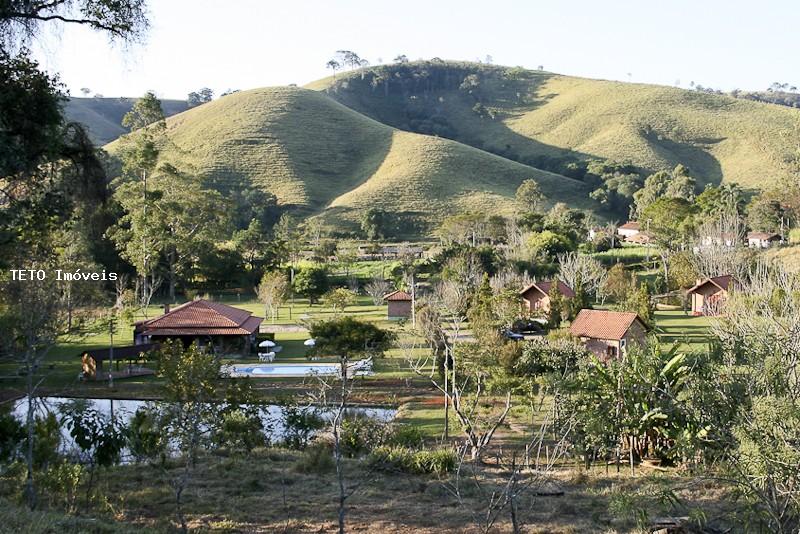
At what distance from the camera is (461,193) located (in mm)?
86000

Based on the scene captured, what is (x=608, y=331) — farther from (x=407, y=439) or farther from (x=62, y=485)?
(x=62, y=485)

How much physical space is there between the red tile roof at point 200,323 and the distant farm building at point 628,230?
55.1 metres

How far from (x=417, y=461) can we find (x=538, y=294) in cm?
2806

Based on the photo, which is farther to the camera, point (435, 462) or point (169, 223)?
point (169, 223)

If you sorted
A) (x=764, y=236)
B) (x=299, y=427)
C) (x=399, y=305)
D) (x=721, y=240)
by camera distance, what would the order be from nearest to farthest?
1. (x=299, y=427)
2. (x=399, y=305)
3. (x=721, y=240)
4. (x=764, y=236)

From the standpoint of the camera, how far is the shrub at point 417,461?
11898 millimetres

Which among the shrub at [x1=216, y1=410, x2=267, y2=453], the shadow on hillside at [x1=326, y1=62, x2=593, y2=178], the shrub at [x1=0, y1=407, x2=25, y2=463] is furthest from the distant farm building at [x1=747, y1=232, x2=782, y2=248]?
the shrub at [x1=0, y1=407, x2=25, y2=463]

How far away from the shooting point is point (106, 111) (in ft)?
530

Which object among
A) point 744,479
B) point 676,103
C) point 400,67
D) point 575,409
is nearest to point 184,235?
point 575,409

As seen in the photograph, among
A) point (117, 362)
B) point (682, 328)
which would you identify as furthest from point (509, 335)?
point (117, 362)

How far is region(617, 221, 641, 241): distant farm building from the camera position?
257 ft

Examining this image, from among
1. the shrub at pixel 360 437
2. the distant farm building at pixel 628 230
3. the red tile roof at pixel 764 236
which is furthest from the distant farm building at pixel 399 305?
the distant farm building at pixel 628 230

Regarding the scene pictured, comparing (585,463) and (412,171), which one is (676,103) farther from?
(585,463)

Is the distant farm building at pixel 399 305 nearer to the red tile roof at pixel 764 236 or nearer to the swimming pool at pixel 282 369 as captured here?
the swimming pool at pixel 282 369
